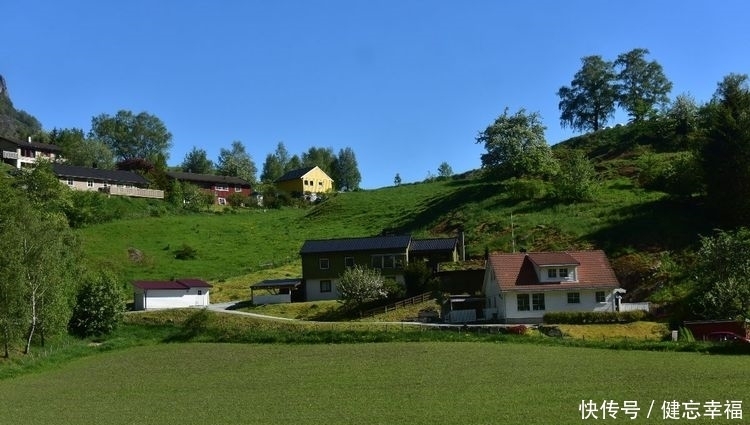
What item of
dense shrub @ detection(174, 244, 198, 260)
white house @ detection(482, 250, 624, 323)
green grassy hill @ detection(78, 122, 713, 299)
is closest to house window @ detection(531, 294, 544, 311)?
white house @ detection(482, 250, 624, 323)

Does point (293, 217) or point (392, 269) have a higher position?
point (293, 217)

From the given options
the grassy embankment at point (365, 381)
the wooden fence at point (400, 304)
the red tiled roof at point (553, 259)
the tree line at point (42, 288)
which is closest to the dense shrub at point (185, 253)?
the tree line at point (42, 288)

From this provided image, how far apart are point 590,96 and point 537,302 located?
7345 cm

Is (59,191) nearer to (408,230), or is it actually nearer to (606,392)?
(408,230)

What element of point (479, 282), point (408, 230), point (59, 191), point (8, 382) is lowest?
point (8, 382)

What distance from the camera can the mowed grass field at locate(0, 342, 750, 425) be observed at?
69.1 ft

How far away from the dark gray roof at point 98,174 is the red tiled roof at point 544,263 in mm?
67767

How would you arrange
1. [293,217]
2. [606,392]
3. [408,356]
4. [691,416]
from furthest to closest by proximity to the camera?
[293,217] → [408,356] → [606,392] → [691,416]

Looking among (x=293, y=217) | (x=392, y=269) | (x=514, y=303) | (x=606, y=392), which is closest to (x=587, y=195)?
(x=392, y=269)

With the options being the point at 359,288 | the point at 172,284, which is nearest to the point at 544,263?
the point at 359,288

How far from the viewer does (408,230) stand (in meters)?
82.8

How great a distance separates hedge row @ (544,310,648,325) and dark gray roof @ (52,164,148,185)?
74.1 metres

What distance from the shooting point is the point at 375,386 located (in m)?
26.3

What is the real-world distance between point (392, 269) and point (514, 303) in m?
15.2
